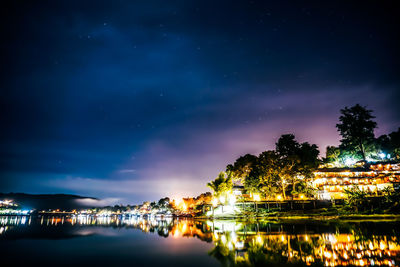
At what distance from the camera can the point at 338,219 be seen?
25344 mm

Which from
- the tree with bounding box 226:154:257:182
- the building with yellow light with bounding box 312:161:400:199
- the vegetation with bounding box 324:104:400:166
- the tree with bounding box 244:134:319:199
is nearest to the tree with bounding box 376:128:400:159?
the vegetation with bounding box 324:104:400:166

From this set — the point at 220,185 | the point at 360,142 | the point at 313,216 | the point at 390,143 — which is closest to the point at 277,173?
the point at 220,185

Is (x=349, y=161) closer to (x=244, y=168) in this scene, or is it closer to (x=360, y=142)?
(x=360, y=142)

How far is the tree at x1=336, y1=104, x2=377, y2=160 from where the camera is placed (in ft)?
246

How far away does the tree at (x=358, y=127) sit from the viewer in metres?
75.1

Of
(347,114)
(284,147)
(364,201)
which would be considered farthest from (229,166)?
(347,114)

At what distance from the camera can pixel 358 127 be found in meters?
75.7

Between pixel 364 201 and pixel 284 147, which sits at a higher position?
pixel 284 147

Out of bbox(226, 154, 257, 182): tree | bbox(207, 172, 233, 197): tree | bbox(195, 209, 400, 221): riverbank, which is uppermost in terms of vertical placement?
bbox(226, 154, 257, 182): tree

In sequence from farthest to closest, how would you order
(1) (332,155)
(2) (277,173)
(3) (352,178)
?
1. (1) (332,155)
2. (3) (352,178)
3. (2) (277,173)

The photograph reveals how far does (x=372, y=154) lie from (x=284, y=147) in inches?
1510

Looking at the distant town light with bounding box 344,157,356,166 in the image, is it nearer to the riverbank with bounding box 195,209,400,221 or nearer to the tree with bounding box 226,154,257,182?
the tree with bounding box 226,154,257,182

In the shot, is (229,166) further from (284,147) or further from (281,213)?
(281,213)

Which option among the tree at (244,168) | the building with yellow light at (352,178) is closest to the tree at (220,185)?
the tree at (244,168)
